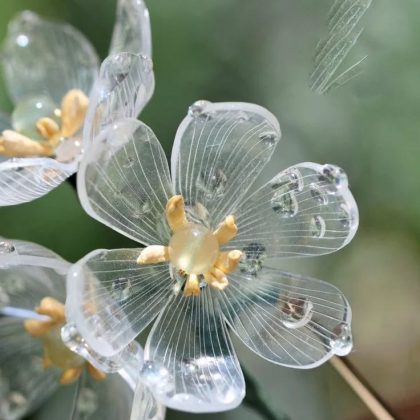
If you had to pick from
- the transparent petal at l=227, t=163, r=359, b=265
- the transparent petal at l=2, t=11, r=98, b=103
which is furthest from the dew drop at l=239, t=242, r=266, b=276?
the transparent petal at l=2, t=11, r=98, b=103

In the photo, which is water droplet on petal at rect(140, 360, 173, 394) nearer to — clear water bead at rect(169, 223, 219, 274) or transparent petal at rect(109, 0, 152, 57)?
clear water bead at rect(169, 223, 219, 274)

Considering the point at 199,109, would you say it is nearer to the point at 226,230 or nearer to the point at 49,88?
the point at 226,230

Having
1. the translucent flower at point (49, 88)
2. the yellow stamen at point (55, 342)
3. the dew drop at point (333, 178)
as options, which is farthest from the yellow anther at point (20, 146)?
the dew drop at point (333, 178)

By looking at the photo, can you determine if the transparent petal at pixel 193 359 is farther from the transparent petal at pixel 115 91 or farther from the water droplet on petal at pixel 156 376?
the transparent petal at pixel 115 91

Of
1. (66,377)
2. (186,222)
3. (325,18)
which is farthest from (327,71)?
(66,377)

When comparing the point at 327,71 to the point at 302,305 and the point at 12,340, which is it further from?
the point at 12,340

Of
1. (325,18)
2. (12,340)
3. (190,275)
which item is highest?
(325,18)

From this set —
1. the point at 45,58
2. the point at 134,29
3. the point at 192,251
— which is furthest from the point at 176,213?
the point at 45,58
